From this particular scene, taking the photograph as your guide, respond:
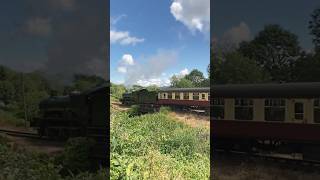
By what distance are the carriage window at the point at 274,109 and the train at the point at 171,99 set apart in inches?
343

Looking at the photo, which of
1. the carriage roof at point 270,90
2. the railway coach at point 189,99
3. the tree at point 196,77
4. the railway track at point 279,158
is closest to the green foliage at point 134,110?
the railway coach at point 189,99

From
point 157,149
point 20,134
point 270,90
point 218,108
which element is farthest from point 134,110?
point 20,134

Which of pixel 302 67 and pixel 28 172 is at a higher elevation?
pixel 302 67

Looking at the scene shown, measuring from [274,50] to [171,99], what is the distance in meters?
9.15

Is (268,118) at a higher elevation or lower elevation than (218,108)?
lower

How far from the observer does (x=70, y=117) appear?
21.8ft

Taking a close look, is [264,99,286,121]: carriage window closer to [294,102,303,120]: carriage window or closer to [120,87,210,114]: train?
[294,102,303,120]: carriage window

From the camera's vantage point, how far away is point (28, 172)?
604 centimetres

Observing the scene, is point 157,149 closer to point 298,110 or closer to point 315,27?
point 298,110

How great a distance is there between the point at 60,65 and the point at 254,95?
4.49m

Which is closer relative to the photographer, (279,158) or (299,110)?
(299,110)

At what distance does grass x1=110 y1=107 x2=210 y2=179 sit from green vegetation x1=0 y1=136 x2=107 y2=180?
229 centimetres

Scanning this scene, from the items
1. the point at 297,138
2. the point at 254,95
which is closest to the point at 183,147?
the point at 254,95

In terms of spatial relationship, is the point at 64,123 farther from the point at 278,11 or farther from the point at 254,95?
the point at 278,11
